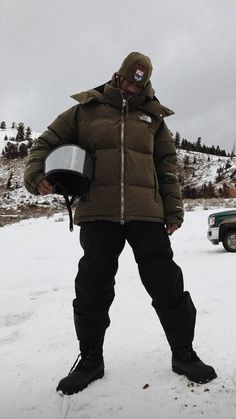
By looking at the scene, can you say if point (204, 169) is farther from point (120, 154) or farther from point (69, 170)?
point (69, 170)

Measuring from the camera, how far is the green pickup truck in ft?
26.9

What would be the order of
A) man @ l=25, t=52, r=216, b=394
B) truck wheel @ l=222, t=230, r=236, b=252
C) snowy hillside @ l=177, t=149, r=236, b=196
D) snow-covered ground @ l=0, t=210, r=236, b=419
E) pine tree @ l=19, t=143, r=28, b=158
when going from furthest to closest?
pine tree @ l=19, t=143, r=28, b=158 < snowy hillside @ l=177, t=149, r=236, b=196 < truck wheel @ l=222, t=230, r=236, b=252 < man @ l=25, t=52, r=216, b=394 < snow-covered ground @ l=0, t=210, r=236, b=419

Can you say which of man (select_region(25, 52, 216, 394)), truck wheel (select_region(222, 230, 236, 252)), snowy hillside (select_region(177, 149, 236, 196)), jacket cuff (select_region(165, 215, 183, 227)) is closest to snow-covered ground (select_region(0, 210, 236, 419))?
man (select_region(25, 52, 216, 394))

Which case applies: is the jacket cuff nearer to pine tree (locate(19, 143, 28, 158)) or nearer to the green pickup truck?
the green pickup truck

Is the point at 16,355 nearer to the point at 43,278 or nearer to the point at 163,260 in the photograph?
the point at 163,260

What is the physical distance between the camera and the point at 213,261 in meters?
6.88

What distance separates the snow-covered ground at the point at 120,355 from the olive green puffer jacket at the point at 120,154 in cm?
94

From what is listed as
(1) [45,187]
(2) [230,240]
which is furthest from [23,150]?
(1) [45,187]

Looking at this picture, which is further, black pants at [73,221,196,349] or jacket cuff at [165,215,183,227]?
jacket cuff at [165,215,183,227]

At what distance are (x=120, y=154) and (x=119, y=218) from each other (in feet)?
1.28

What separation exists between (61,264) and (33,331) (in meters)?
4.15

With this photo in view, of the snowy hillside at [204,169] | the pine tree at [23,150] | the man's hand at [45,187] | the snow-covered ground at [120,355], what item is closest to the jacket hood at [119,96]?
the man's hand at [45,187]

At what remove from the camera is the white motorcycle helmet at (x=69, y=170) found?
232 cm

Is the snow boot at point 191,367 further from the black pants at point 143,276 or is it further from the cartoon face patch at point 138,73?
the cartoon face patch at point 138,73
